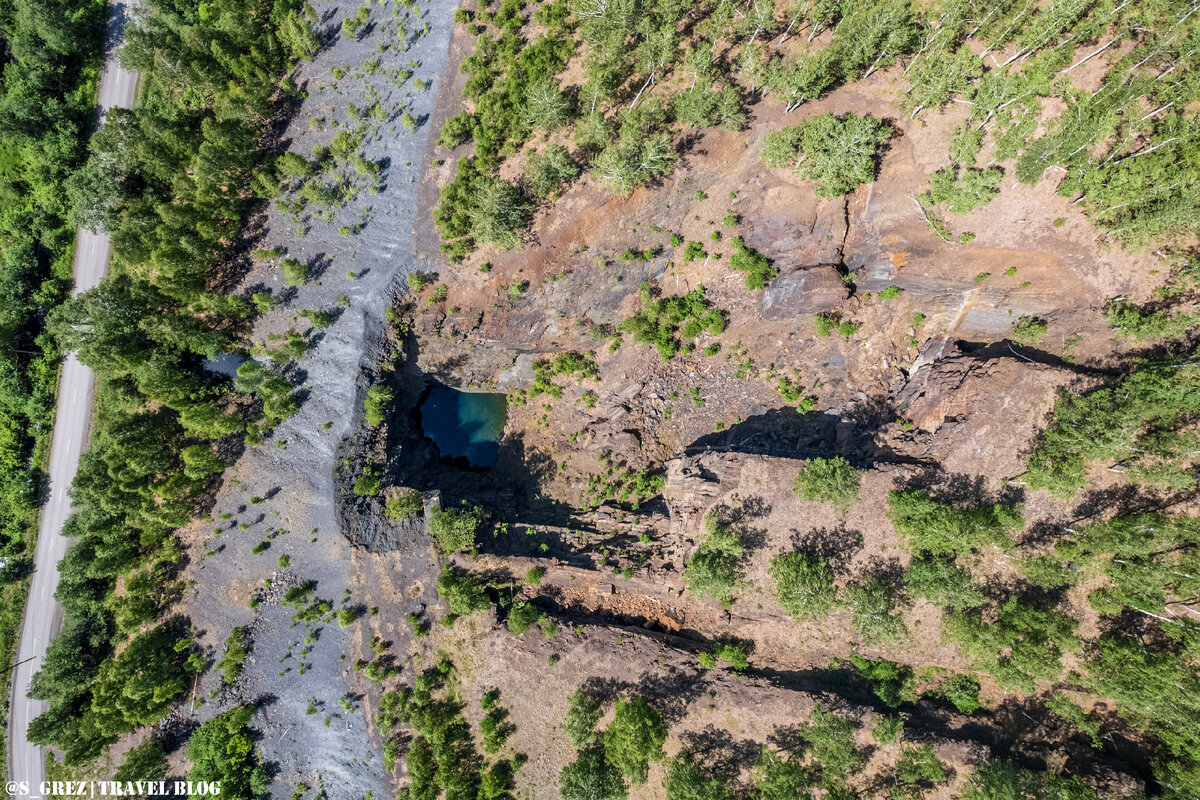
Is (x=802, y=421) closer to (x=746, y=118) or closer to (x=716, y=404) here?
(x=716, y=404)

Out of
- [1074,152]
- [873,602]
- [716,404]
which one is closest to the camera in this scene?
[1074,152]

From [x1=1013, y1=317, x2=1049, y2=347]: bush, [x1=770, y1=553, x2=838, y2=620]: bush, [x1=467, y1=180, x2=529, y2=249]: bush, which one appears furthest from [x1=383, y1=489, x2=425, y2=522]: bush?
[x1=1013, y1=317, x2=1049, y2=347]: bush

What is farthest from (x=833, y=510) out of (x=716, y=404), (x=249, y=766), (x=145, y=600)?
(x=145, y=600)

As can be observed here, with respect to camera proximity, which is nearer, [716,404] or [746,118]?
[746,118]

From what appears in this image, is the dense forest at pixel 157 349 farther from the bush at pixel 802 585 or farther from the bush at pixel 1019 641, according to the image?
the bush at pixel 1019 641

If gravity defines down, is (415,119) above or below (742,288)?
above

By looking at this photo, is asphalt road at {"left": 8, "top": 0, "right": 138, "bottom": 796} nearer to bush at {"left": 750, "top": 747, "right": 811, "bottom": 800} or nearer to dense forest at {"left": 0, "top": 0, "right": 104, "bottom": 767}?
dense forest at {"left": 0, "top": 0, "right": 104, "bottom": 767}

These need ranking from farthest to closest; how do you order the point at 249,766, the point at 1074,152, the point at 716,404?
the point at 716,404 → the point at 249,766 → the point at 1074,152

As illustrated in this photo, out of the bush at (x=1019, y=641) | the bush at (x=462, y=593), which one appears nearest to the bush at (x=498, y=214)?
the bush at (x=462, y=593)
